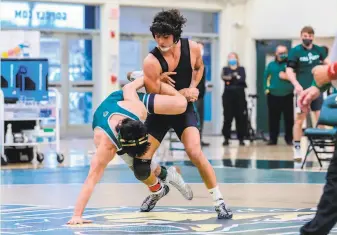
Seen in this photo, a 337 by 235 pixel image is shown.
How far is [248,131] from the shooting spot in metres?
15.1

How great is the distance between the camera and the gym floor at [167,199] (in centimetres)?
555

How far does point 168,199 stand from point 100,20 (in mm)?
10084

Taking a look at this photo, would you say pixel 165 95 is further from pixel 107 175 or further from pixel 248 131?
pixel 248 131

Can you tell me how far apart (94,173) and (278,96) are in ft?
29.5

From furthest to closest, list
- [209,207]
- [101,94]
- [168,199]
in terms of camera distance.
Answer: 1. [101,94]
2. [168,199]
3. [209,207]

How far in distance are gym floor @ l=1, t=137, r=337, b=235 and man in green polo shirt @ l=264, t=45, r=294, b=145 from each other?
9.87ft

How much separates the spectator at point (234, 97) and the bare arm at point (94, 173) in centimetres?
878

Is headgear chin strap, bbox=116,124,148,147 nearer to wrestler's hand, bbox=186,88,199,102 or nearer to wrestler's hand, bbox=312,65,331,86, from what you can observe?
wrestler's hand, bbox=186,88,199,102

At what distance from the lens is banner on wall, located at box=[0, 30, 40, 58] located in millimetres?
11430

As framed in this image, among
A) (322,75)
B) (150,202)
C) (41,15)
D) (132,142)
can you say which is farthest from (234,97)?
(322,75)

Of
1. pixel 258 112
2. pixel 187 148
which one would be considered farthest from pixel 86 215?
pixel 258 112

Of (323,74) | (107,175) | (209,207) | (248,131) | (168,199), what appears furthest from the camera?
(248,131)

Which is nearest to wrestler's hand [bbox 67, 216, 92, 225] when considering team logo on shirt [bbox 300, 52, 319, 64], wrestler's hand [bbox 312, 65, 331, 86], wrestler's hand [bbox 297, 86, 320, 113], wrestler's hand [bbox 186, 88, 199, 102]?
wrestler's hand [bbox 186, 88, 199, 102]

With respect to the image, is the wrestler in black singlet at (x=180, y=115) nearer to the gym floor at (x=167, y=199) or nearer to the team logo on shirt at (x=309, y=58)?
the gym floor at (x=167, y=199)
